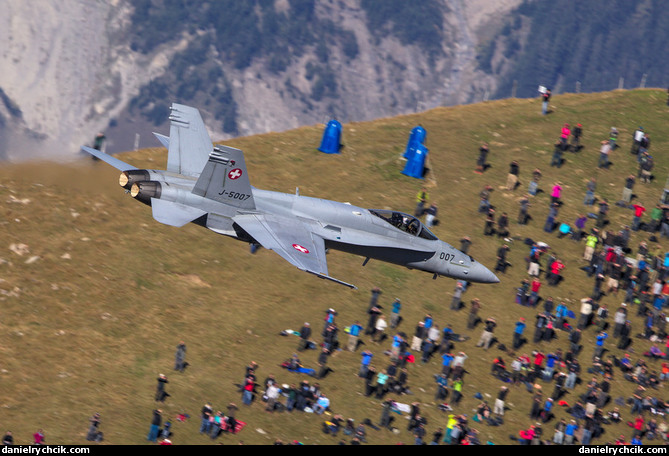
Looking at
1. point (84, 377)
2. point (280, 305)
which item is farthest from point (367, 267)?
point (84, 377)

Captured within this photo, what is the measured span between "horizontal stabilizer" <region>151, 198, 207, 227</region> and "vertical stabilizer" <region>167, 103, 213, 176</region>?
2.36 meters

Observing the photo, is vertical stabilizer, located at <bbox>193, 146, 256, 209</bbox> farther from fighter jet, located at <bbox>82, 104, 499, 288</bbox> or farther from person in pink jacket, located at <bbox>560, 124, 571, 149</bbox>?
person in pink jacket, located at <bbox>560, 124, 571, 149</bbox>

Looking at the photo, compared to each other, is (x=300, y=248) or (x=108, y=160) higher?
(x=108, y=160)

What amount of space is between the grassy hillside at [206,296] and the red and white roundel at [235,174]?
1024 cm

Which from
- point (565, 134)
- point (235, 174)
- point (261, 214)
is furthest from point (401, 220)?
point (565, 134)

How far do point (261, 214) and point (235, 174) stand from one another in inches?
76.2

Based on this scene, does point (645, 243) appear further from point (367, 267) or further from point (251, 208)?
point (251, 208)

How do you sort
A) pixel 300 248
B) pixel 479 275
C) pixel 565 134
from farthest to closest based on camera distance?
pixel 565 134
pixel 479 275
pixel 300 248

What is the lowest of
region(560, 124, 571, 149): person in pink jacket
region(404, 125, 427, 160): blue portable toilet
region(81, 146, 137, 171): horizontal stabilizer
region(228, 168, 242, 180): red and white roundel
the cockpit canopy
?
the cockpit canopy

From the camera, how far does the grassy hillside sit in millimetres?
35594

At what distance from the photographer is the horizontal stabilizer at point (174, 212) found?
29586mm

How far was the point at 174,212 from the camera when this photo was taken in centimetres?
3016

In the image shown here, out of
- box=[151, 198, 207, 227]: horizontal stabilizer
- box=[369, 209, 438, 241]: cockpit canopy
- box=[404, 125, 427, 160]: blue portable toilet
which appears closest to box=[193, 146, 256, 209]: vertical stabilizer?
box=[151, 198, 207, 227]: horizontal stabilizer

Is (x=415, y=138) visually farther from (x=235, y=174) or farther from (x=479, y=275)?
(x=235, y=174)
